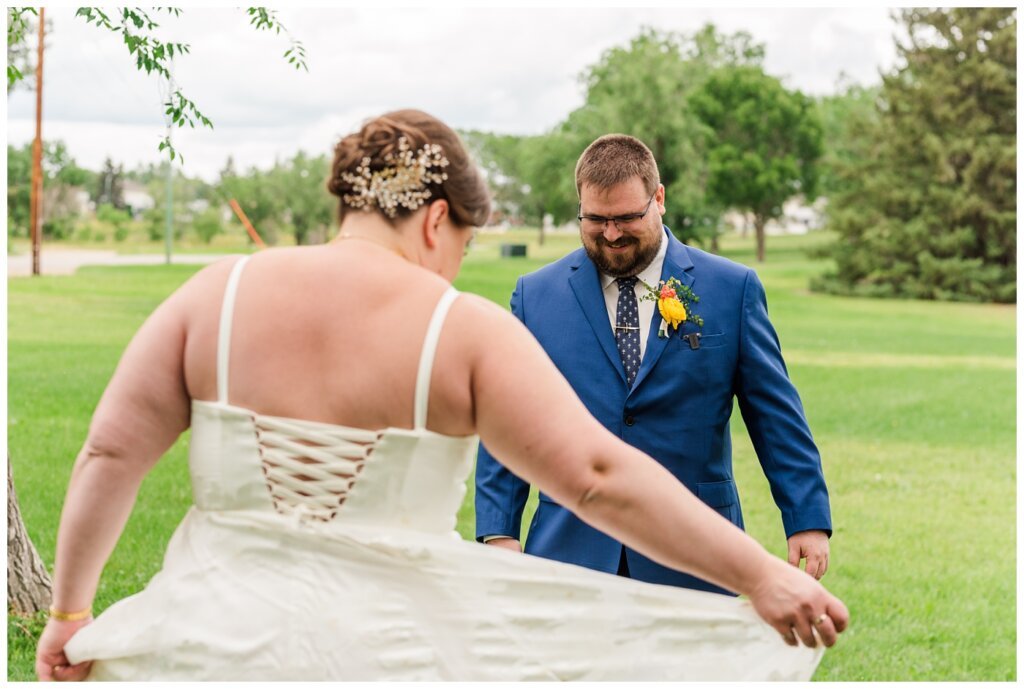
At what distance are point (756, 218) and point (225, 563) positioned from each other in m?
61.8

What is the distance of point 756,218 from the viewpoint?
6228cm

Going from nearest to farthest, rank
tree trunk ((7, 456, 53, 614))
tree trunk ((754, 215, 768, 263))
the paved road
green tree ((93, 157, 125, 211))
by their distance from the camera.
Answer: tree trunk ((7, 456, 53, 614))
the paved road
tree trunk ((754, 215, 768, 263))
green tree ((93, 157, 125, 211))

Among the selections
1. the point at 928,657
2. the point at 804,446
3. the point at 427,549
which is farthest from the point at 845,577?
the point at 427,549

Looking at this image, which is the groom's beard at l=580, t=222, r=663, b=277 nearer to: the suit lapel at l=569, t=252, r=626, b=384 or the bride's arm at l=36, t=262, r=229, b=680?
the suit lapel at l=569, t=252, r=626, b=384

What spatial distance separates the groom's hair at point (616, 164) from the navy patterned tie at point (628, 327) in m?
0.32

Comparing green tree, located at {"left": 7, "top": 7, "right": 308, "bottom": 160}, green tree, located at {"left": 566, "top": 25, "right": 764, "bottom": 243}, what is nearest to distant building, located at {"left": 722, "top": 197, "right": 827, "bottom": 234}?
green tree, located at {"left": 566, "top": 25, "right": 764, "bottom": 243}

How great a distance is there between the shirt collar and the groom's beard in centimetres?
2

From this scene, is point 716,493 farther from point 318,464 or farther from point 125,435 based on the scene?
point 125,435

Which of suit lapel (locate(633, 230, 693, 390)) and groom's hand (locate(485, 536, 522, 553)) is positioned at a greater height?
suit lapel (locate(633, 230, 693, 390))

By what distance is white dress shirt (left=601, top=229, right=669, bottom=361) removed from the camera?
3.85 m

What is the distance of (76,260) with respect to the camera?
49094 mm

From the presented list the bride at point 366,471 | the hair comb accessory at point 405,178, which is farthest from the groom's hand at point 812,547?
the hair comb accessory at point 405,178

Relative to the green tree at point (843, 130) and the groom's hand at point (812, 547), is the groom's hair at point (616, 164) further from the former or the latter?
the green tree at point (843, 130)

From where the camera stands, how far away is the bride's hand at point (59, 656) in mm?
2336
